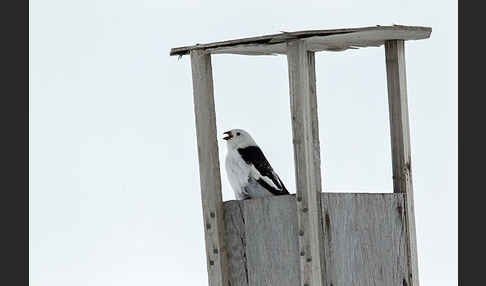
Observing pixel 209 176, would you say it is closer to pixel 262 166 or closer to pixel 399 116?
pixel 262 166

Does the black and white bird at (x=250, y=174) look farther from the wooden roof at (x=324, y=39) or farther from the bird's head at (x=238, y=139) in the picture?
the wooden roof at (x=324, y=39)

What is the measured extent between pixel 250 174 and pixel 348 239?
40.7 inches

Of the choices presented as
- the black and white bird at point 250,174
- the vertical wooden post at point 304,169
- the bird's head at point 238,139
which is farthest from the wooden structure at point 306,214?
the bird's head at point 238,139

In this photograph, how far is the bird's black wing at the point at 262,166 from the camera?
7.75m

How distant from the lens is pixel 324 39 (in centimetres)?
706

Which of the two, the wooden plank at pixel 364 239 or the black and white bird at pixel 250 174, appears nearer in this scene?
the wooden plank at pixel 364 239

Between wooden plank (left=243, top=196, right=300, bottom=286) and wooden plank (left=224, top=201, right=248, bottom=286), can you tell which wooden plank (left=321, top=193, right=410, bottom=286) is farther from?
wooden plank (left=224, top=201, right=248, bottom=286)

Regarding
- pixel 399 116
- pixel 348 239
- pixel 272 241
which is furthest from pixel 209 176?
pixel 399 116

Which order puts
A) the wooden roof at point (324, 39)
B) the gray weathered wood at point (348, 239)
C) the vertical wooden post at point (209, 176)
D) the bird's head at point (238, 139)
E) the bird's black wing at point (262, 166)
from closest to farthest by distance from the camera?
1. the wooden roof at point (324, 39)
2. the gray weathered wood at point (348, 239)
3. the vertical wooden post at point (209, 176)
4. the bird's black wing at point (262, 166)
5. the bird's head at point (238, 139)

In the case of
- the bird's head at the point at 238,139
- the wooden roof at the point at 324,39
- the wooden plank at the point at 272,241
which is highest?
the wooden roof at the point at 324,39

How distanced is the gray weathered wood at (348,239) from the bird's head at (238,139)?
3.32 ft

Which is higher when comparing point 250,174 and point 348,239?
point 250,174

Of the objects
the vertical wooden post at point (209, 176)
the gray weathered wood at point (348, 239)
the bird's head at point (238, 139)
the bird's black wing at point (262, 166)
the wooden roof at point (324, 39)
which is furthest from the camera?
the bird's head at point (238, 139)

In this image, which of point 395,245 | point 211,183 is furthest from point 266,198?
point 395,245
